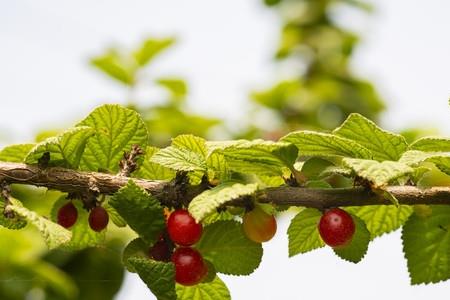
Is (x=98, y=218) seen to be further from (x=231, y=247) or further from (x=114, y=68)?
(x=114, y=68)

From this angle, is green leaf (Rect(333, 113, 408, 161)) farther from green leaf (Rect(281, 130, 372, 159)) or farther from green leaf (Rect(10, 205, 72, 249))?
green leaf (Rect(10, 205, 72, 249))

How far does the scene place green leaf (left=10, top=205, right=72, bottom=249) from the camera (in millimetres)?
940

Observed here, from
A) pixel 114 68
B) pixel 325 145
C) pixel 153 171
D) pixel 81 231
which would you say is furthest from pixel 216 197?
pixel 114 68

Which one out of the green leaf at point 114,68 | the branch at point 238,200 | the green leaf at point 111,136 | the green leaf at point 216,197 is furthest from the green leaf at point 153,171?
the green leaf at point 114,68

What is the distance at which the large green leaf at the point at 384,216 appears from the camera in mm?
1304

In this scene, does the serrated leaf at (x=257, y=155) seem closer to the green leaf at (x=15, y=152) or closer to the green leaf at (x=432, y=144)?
the green leaf at (x=432, y=144)

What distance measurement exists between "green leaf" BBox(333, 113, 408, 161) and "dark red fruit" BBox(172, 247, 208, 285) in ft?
0.98

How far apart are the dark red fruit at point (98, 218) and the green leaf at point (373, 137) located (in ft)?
1.34

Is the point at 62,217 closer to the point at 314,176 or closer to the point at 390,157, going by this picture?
the point at 314,176

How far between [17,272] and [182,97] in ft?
3.81

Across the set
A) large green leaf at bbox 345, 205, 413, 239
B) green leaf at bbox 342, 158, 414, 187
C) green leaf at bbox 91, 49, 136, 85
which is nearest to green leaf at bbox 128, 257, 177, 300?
green leaf at bbox 342, 158, 414, 187

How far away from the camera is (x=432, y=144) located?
114 centimetres

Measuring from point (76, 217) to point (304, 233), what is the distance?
16.0 inches

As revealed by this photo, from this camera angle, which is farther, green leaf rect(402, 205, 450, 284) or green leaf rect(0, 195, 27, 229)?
green leaf rect(402, 205, 450, 284)
